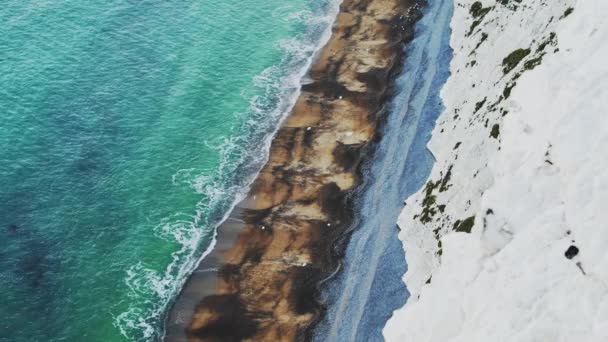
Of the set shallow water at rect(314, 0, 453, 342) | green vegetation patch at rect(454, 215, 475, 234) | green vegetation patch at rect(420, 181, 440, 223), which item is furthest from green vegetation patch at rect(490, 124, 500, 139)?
shallow water at rect(314, 0, 453, 342)

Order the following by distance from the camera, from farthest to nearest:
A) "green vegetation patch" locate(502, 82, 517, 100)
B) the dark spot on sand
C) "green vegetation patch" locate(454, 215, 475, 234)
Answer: "green vegetation patch" locate(502, 82, 517, 100), the dark spot on sand, "green vegetation patch" locate(454, 215, 475, 234)

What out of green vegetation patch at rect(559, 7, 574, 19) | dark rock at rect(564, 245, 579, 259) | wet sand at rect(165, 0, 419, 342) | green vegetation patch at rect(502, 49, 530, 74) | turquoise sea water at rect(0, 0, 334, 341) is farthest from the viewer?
green vegetation patch at rect(502, 49, 530, 74)

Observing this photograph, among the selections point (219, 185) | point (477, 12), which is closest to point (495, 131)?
point (219, 185)

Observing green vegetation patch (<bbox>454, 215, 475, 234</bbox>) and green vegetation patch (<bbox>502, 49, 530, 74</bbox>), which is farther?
green vegetation patch (<bbox>502, 49, 530, 74</bbox>)

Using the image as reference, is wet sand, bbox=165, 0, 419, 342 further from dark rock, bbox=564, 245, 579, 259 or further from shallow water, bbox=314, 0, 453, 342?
dark rock, bbox=564, 245, 579, 259

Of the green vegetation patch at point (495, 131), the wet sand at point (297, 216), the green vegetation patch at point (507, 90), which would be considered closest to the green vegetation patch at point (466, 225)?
the green vegetation patch at point (495, 131)

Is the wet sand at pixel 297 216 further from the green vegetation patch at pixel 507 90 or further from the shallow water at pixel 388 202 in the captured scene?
the green vegetation patch at pixel 507 90

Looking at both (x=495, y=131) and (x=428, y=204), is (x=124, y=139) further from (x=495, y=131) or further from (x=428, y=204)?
(x=495, y=131)
